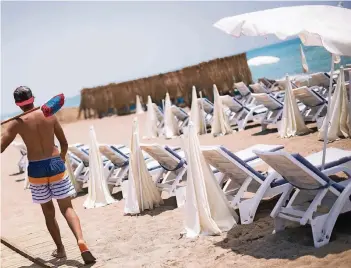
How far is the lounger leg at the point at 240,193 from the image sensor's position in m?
4.80

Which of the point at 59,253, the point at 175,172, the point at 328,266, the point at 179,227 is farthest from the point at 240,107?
the point at 328,266

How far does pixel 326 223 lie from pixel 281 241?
47 centimetres

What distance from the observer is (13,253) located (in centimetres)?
522

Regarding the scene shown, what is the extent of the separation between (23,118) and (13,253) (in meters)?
1.83

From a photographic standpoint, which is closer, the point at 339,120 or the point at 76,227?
the point at 76,227

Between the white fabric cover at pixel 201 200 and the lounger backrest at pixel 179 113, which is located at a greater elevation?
the white fabric cover at pixel 201 200

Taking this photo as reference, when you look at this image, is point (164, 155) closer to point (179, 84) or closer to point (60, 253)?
point (60, 253)

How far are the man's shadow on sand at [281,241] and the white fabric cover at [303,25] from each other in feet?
4.80

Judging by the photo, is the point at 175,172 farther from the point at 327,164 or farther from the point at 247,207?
the point at 327,164

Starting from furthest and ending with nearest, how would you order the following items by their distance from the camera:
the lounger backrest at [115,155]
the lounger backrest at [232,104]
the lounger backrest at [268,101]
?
the lounger backrest at [232,104]
the lounger backrest at [268,101]
the lounger backrest at [115,155]

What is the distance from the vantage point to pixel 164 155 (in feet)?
20.1

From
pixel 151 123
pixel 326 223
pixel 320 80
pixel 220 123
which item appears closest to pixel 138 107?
pixel 151 123

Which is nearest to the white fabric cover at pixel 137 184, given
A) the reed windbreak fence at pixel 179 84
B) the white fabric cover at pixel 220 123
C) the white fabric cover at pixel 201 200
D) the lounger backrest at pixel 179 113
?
the white fabric cover at pixel 201 200

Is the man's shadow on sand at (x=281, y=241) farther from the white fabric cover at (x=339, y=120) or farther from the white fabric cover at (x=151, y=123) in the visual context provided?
the white fabric cover at (x=151, y=123)
